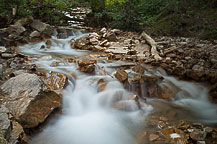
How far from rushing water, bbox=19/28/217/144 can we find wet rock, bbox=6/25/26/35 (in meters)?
4.50

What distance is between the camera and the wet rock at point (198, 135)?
2.93m

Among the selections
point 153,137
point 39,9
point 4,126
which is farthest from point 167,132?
point 39,9

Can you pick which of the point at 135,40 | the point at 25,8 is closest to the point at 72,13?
the point at 25,8

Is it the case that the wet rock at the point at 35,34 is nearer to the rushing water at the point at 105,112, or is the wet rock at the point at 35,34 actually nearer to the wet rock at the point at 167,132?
the rushing water at the point at 105,112

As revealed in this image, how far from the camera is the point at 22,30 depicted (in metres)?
8.82

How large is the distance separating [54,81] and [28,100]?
1293 millimetres

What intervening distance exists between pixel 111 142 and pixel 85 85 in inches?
72.1

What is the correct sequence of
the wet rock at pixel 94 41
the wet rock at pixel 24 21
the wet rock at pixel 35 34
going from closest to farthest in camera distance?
the wet rock at pixel 94 41
the wet rock at pixel 35 34
the wet rock at pixel 24 21

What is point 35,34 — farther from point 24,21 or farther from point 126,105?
point 126,105

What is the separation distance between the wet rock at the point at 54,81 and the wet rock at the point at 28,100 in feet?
2.01

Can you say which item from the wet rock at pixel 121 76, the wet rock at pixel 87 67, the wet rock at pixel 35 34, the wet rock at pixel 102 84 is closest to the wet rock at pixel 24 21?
the wet rock at pixel 35 34

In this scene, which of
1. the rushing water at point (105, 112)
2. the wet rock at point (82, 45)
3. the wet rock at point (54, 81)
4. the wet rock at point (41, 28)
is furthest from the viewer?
the wet rock at point (41, 28)

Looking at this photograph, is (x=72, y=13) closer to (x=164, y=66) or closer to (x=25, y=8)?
(x=25, y=8)

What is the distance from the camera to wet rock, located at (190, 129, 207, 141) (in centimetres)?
293
